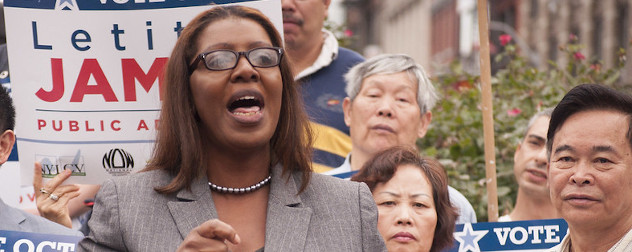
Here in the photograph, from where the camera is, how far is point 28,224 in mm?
4543

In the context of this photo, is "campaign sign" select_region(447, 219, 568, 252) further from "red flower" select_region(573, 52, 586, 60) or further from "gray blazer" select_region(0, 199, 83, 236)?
"red flower" select_region(573, 52, 586, 60)

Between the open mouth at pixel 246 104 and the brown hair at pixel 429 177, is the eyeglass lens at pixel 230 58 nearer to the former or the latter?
the open mouth at pixel 246 104

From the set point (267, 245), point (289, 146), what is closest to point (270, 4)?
point (289, 146)

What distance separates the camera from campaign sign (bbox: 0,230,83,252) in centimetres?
431

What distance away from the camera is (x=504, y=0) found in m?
43.8

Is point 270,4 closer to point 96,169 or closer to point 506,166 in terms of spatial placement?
point 96,169

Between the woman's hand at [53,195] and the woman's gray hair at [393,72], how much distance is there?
6.00 ft

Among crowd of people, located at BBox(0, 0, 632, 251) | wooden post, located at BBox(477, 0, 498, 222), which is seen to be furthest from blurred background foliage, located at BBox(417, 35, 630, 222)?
crowd of people, located at BBox(0, 0, 632, 251)

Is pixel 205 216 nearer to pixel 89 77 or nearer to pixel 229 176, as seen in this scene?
pixel 229 176

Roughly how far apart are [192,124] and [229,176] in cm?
20

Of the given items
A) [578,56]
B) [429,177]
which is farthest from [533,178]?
[578,56]

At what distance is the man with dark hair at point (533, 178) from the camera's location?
19.3ft

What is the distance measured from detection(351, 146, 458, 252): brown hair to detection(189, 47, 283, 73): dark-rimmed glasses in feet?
5.16

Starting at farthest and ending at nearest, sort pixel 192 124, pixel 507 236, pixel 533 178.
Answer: pixel 533 178
pixel 507 236
pixel 192 124
